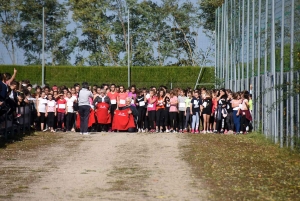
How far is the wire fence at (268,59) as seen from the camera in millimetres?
23453

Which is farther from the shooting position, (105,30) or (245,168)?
(105,30)

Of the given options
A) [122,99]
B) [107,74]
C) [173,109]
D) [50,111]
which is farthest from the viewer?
[107,74]

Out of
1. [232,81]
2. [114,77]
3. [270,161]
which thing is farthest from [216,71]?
[270,161]

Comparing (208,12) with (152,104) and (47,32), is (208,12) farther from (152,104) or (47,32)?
(152,104)

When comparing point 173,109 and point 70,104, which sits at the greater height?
point 70,104

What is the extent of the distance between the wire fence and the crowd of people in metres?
1.61

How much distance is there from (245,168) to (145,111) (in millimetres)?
17432

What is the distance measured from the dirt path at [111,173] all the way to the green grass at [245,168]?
0.39m

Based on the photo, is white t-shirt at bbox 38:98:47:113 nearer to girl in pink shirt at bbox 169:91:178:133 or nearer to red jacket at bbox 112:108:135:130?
red jacket at bbox 112:108:135:130

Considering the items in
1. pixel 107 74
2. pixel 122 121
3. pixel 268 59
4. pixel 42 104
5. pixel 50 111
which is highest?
pixel 107 74

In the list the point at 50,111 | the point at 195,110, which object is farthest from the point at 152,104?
the point at 50,111

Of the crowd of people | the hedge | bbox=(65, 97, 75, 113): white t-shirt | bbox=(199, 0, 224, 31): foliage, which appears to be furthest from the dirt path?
bbox=(199, 0, 224, 31): foliage

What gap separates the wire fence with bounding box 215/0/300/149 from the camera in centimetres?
2345

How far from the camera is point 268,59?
29781 millimetres
